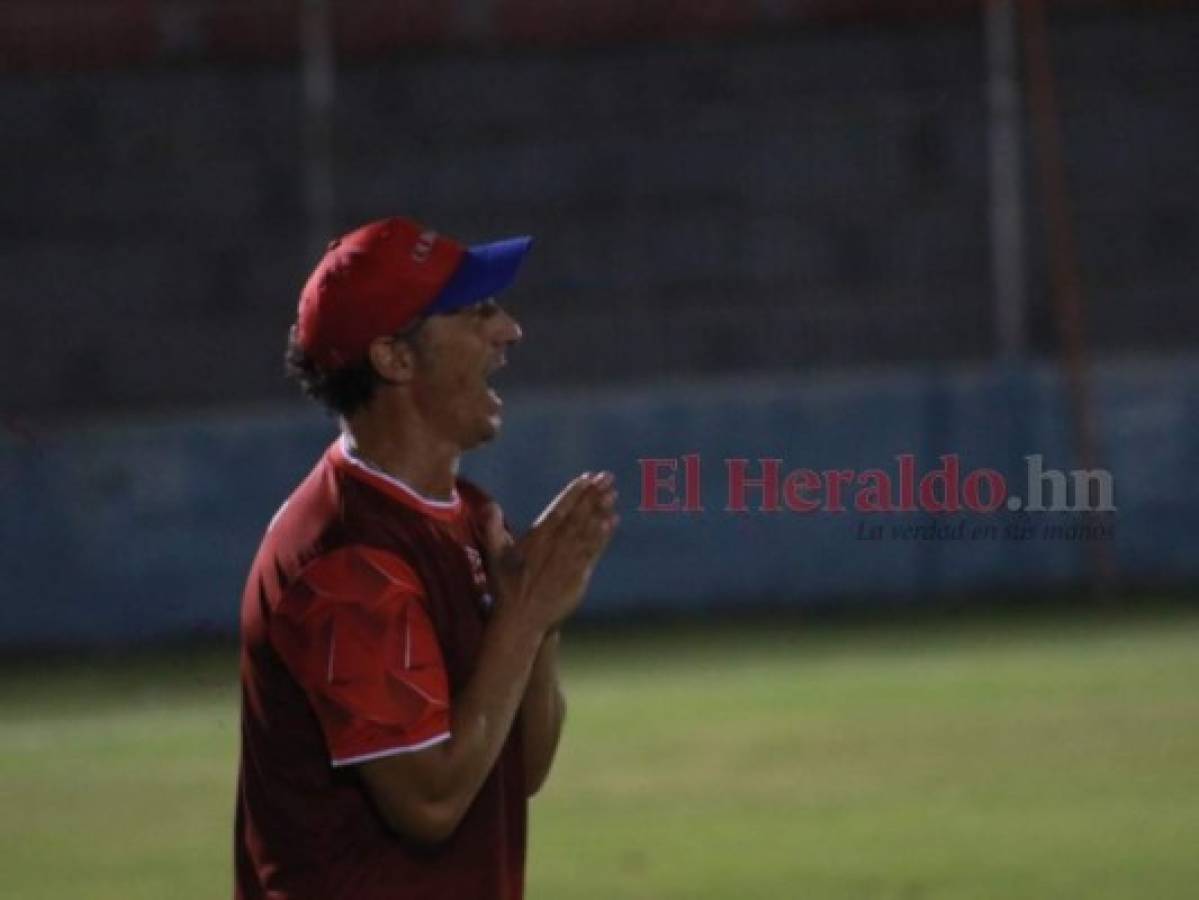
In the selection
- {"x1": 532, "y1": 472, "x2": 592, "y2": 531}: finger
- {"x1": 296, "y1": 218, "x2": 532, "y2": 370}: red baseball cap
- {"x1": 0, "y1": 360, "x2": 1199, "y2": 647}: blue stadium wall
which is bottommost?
{"x1": 532, "y1": 472, "x2": 592, "y2": 531}: finger

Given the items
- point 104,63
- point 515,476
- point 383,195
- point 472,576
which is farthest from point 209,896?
point 104,63

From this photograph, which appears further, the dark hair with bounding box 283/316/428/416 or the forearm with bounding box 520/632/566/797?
the forearm with bounding box 520/632/566/797

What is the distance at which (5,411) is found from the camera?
16.7 m

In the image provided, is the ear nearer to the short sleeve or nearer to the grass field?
the short sleeve

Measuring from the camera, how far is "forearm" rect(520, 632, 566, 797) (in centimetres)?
441

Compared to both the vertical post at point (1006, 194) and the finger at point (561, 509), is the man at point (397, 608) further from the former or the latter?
the vertical post at point (1006, 194)

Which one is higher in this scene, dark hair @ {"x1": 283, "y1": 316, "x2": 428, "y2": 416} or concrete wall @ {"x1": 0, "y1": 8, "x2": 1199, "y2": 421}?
concrete wall @ {"x1": 0, "y1": 8, "x2": 1199, "y2": 421}

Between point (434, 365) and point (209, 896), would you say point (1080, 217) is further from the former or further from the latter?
point (434, 365)

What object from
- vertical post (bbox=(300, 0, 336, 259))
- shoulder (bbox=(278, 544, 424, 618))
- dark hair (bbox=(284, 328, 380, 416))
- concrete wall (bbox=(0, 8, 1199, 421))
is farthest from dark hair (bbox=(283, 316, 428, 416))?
concrete wall (bbox=(0, 8, 1199, 421))

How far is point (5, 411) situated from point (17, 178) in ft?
5.27

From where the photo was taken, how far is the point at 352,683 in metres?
3.98

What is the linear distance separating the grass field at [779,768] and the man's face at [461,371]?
4.03 metres

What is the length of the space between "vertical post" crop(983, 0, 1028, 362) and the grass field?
248 centimetres

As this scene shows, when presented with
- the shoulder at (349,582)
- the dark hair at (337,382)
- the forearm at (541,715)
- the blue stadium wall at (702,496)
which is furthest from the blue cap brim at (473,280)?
the blue stadium wall at (702,496)
